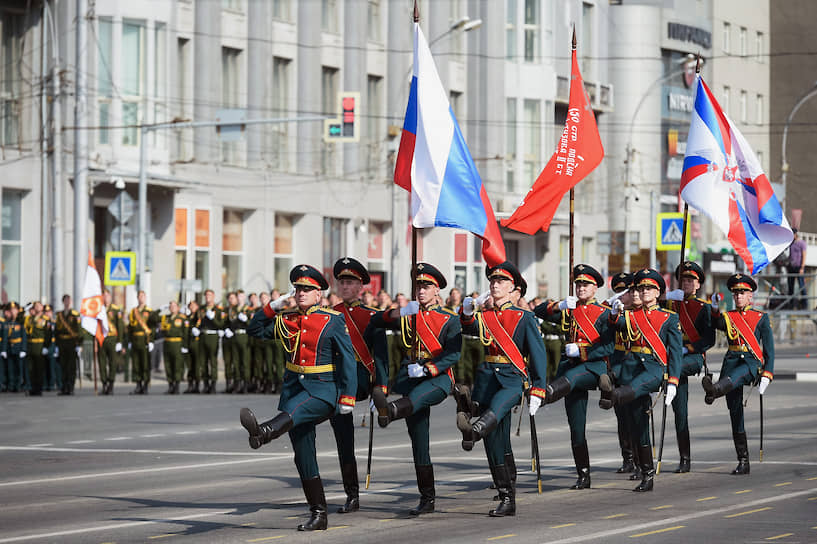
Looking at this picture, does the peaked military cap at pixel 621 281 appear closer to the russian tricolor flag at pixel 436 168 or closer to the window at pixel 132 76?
the russian tricolor flag at pixel 436 168

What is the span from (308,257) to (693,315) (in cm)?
3092

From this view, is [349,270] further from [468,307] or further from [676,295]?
[676,295]

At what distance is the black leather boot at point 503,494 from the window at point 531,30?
4470cm

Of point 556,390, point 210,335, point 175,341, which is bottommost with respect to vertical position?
point 175,341

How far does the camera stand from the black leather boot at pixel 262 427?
10.6 metres

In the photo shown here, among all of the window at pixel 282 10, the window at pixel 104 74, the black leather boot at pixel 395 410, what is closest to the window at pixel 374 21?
the window at pixel 282 10

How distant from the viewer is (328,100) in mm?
46844

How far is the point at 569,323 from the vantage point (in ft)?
45.8

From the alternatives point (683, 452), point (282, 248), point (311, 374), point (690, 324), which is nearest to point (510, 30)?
point (282, 248)

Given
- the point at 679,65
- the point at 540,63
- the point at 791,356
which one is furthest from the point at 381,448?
the point at 679,65

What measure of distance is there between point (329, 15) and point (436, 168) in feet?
112

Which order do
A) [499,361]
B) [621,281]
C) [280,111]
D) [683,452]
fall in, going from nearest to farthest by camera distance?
[499,361], [683,452], [621,281], [280,111]

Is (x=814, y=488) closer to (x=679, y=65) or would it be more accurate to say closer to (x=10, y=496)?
(x=10, y=496)

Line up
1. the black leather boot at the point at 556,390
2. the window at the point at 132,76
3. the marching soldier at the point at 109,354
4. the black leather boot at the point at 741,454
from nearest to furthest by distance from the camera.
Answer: the black leather boot at the point at 556,390, the black leather boot at the point at 741,454, the marching soldier at the point at 109,354, the window at the point at 132,76
